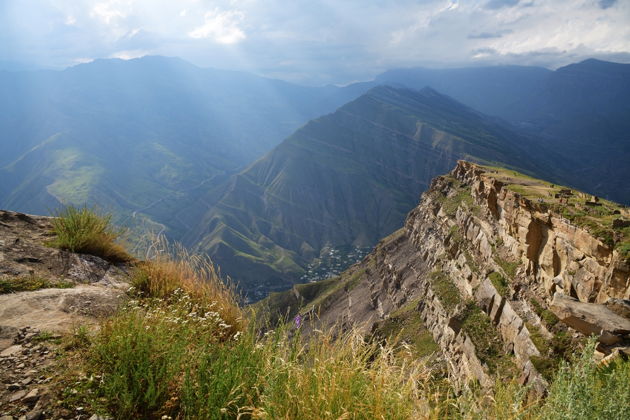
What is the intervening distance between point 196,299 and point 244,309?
90cm

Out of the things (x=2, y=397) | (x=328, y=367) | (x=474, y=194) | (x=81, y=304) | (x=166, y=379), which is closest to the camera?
(x=2, y=397)

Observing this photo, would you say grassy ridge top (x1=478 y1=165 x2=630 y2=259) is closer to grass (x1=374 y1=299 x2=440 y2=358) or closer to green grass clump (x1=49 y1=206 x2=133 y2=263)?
grass (x1=374 y1=299 x2=440 y2=358)

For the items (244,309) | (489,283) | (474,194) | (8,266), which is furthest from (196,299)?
(474,194)

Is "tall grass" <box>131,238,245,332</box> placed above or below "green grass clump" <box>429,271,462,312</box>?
above

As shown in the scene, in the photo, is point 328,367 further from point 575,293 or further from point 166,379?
point 575,293

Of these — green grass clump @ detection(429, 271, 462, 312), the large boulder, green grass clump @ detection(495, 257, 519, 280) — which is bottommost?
green grass clump @ detection(429, 271, 462, 312)

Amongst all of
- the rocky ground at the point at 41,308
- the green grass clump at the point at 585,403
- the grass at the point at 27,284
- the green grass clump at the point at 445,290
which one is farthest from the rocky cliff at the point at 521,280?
the grass at the point at 27,284

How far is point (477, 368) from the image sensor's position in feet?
105

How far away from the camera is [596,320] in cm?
1254

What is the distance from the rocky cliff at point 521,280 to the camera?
61.3 feet

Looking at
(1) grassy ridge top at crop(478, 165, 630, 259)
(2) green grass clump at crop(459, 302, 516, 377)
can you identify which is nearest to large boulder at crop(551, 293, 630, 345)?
(1) grassy ridge top at crop(478, 165, 630, 259)

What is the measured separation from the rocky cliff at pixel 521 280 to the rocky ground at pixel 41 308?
117 inches

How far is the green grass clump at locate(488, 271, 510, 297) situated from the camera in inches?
1349

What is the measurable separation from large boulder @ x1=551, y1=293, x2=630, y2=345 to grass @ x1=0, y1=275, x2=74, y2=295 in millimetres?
15460
